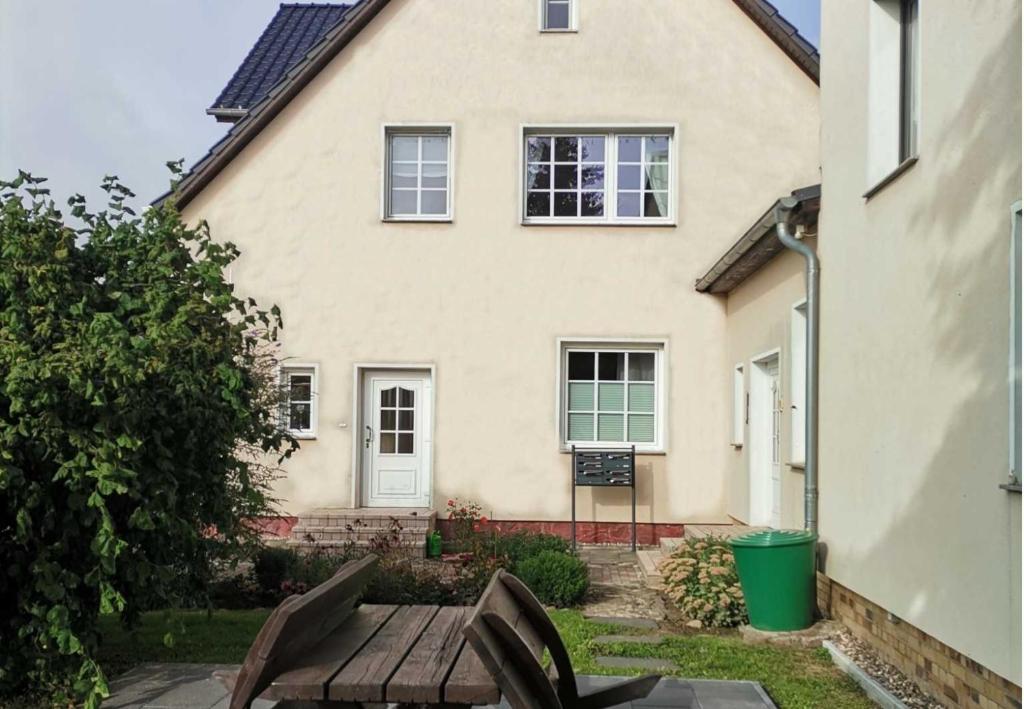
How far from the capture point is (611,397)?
1266 centimetres

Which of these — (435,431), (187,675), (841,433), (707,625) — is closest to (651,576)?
(707,625)

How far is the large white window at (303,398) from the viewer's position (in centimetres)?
1258

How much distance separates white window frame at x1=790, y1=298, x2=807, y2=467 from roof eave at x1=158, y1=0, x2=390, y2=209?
7003 millimetres

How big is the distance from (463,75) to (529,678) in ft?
34.4

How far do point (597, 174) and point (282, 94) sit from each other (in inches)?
166

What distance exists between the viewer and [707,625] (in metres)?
7.60

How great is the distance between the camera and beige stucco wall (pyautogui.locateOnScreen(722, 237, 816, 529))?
29.0 feet

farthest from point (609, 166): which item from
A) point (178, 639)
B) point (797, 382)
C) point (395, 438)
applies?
point (178, 639)

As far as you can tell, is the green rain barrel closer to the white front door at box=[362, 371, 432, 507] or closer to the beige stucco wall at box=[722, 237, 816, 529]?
the beige stucco wall at box=[722, 237, 816, 529]

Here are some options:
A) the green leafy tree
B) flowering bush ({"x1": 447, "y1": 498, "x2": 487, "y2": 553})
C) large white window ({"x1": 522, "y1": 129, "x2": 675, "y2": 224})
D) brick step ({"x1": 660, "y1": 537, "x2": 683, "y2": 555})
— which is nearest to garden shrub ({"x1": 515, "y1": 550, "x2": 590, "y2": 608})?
brick step ({"x1": 660, "y1": 537, "x2": 683, "y2": 555})

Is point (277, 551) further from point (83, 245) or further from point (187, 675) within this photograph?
point (83, 245)

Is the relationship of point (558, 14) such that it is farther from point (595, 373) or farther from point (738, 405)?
point (738, 405)

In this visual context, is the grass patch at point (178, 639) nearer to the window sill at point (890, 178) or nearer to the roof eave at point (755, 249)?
the window sill at point (890, 178)

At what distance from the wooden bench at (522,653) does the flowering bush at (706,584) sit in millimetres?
3584
